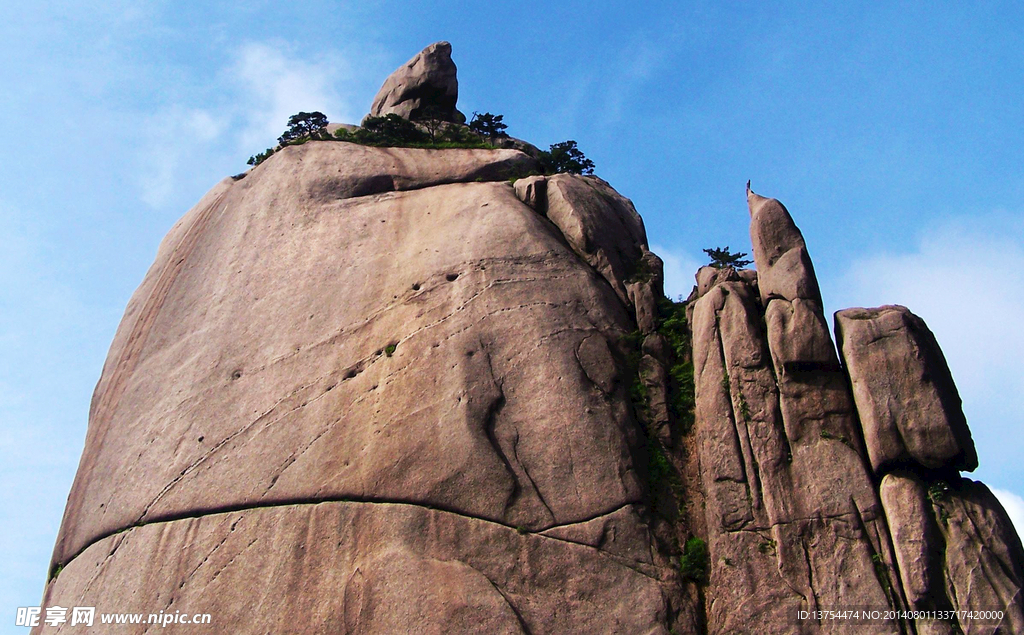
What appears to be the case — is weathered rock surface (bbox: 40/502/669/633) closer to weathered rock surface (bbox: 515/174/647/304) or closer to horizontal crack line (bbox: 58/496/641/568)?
horizontal crack line (bbox: 58/496/641/568)

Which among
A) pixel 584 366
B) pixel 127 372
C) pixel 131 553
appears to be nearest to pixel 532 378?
pixel 584 366

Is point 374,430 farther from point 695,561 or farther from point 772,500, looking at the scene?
point 772,500

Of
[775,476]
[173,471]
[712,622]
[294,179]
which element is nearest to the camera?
[712,622]

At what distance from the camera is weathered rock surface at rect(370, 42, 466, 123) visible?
41469 mm

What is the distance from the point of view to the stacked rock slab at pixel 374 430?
68.4 feet

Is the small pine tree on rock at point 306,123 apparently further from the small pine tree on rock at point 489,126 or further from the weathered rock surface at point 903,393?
the weathered rock surface at point 903,393

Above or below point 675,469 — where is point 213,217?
above

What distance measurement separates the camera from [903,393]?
2247 cm

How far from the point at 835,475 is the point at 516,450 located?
24.9 feet

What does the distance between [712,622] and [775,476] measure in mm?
3837

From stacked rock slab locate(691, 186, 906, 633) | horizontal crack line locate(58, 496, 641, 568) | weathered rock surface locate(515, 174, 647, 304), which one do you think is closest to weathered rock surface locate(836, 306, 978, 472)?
stacked rock slab locate(691, 186, 906, 633)

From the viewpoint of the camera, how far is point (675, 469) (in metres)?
24.2

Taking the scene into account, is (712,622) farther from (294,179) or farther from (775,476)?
(294,179)

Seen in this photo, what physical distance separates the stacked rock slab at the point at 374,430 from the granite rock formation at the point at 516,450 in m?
0.07
